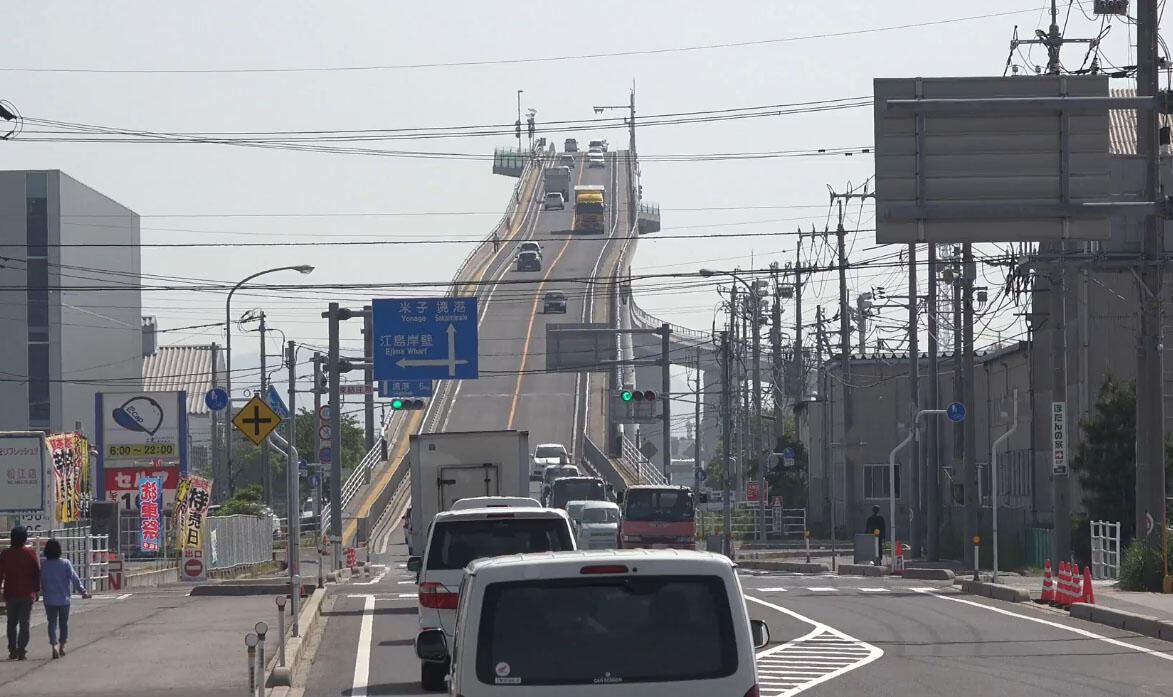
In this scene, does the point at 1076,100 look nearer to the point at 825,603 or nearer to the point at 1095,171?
the point at 1095,171

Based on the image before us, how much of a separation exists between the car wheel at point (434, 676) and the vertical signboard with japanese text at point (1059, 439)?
64.7 ft

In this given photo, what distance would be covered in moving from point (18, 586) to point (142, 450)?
33152mm

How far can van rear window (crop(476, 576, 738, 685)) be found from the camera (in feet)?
26.2

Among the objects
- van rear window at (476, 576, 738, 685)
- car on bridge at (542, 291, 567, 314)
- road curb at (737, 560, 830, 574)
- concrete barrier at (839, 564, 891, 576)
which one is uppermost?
car on bridge at (542, 291, 567, 314)

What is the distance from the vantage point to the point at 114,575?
3666 centimetres

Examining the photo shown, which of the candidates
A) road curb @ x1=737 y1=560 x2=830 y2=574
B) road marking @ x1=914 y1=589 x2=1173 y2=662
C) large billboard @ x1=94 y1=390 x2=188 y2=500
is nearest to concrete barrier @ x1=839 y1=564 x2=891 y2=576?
road curb @ x1=737 y1=560 x2=830 y2=574

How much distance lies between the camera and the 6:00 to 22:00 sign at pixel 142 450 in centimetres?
5244

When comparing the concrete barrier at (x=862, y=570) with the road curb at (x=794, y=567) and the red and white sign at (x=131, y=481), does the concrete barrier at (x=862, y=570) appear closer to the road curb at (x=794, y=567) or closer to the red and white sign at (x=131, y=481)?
the road curb at (x=794, y=567)

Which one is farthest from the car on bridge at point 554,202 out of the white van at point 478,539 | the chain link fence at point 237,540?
the white van at point 478,539

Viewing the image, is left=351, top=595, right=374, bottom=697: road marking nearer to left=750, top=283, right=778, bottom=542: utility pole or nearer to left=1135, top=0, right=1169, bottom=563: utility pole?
left=1135, top=0, right=1169, bottom=563: utility pole

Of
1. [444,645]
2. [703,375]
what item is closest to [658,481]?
[444,645]

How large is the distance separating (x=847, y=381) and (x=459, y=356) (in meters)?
15.1

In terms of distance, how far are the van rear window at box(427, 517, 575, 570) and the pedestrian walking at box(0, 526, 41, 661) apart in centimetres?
574

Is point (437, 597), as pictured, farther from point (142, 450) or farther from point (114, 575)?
point (142, 450)
